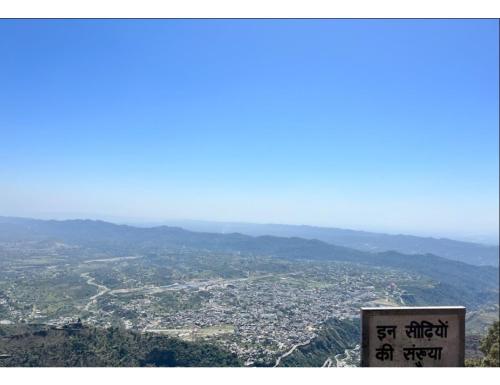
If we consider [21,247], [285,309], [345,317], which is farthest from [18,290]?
[345,317]

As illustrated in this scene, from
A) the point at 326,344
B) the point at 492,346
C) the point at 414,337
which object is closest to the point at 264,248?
the point at 326,344

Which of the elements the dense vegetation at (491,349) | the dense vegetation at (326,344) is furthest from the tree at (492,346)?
the dense vegetation at (326,344)

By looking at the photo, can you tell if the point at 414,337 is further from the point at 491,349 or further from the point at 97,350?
the point at 97,350

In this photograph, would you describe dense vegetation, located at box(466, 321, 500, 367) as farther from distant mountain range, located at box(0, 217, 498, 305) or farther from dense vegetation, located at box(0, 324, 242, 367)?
distant mountain range, located at box(0, 217, 498, 305)

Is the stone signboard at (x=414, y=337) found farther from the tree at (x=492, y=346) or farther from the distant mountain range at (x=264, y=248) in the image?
the distant mountain range at (x=264, y=248)
